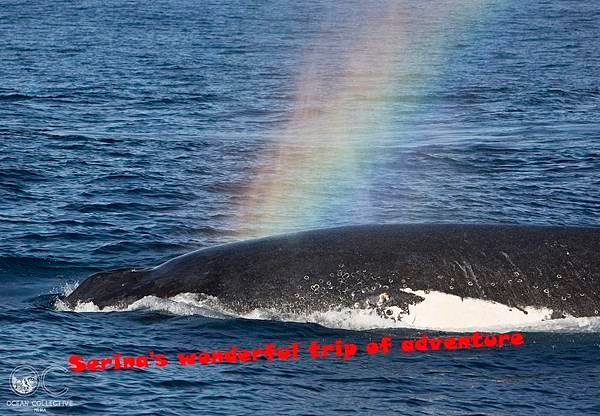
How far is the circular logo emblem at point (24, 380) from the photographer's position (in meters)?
15.6

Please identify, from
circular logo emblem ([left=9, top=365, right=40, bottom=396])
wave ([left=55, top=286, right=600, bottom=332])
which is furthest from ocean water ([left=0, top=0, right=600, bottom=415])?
circular logo emblem ([left=9, top=365, right=40, bottom=396])

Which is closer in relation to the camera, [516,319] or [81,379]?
[81,379]

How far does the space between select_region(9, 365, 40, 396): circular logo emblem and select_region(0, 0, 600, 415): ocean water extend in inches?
11.0

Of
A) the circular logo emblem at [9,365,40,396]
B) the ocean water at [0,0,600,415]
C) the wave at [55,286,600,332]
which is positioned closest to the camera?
the circular logo emblem at [9,365,40,396]

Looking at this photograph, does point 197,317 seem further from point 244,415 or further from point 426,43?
point 426,43

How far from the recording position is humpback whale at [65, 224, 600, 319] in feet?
57.7

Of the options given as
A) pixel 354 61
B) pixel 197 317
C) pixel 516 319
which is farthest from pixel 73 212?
pixel 354 61

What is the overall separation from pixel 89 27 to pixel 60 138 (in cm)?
5432

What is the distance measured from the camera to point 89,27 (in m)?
92.2

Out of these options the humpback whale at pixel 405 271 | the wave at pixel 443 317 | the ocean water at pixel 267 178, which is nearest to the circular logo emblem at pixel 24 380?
the ocean water at pixel 267 178

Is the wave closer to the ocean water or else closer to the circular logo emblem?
the ocean water

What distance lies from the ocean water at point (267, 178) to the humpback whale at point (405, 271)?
13.2 inches

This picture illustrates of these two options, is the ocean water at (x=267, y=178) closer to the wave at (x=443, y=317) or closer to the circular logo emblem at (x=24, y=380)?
the wave at (x=443, y=317)

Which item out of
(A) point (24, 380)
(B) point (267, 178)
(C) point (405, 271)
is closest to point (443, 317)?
(C) point (405, 271)
